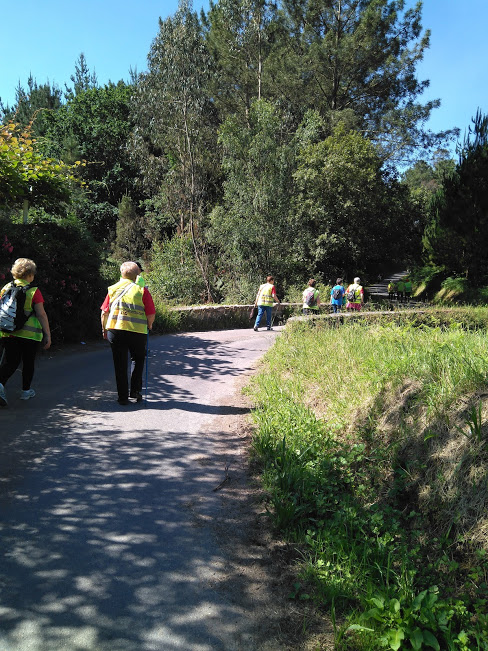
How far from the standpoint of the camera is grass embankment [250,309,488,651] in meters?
2.70

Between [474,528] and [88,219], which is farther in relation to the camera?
[88,219]

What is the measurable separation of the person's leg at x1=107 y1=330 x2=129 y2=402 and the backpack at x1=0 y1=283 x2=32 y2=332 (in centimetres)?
108

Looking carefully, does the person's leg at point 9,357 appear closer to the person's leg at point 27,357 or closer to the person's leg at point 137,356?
the person's leg at point 27,357

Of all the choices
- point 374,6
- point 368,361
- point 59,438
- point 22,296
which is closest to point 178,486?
point 59,438

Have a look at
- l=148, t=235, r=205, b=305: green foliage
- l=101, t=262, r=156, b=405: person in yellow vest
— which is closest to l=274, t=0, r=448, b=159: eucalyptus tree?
l=148, t=235, r=205, b=305: green foliage

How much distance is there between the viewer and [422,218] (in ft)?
111

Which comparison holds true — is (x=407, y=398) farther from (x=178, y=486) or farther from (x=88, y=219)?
(x=88, y=219)

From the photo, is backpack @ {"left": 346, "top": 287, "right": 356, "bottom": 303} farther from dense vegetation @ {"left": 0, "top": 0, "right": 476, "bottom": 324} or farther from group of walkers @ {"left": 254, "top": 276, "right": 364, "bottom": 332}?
dense vegetation @ {"left": 0, "top": 0, "right": 476, "bottom": 324}

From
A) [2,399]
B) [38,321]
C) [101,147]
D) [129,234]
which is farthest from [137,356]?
[101,147]

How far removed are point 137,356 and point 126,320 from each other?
0.55 metres

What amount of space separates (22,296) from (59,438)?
1.96 m

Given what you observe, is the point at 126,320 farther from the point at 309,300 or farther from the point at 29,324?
the point at 309,300

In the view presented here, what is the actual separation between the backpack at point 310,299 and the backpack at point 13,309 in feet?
28.5

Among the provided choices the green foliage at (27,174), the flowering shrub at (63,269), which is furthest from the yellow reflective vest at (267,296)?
the green foliage at (27,174)
